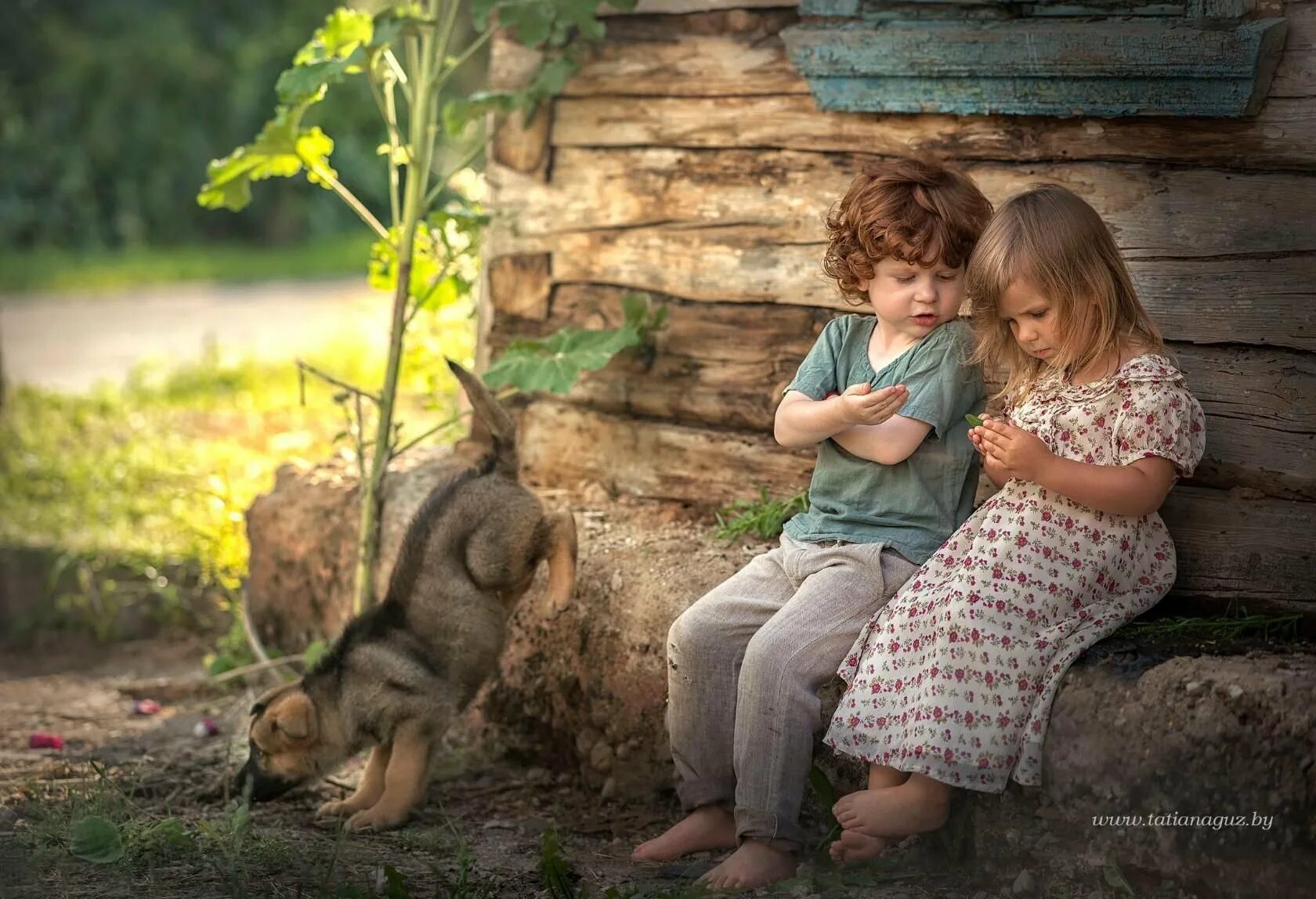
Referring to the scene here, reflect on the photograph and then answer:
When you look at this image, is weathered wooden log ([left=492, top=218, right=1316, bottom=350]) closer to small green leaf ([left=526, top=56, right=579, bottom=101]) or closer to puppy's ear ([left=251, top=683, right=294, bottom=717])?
small green leaf ([left=526, top=56, right=579, bottom=101])

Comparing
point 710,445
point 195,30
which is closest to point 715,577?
point 710,445

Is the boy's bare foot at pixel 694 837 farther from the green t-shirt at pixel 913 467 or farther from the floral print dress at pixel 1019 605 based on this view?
the green t-shirt at pixel 913 467

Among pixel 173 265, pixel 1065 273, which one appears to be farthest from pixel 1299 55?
pixel 173 265

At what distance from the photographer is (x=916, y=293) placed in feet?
12.3

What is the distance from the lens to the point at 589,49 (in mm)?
5074

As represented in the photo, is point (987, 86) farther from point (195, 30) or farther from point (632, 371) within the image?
Result: point (195, 30)

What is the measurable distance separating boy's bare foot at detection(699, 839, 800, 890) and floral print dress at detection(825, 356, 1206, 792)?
352 millimetres

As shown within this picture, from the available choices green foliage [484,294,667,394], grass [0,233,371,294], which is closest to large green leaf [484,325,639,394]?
green foliage [484,294,667,394]

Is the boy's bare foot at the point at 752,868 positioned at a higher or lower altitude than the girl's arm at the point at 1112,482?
lower

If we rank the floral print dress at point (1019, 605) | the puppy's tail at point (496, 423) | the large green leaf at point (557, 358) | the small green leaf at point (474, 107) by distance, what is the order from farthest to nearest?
the small green leaf at point (474, 107), the large green leaf at point (557, 358), the puppy's tail at point (496, 423), the floral print dress at point (1019, 605)

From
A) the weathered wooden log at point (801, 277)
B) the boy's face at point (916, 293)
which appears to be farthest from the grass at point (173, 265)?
the boy's face at point (916, 293)

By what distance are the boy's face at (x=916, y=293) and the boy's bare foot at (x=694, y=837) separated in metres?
1.43

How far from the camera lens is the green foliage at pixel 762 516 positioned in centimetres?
457

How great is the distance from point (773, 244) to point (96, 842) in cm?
272
